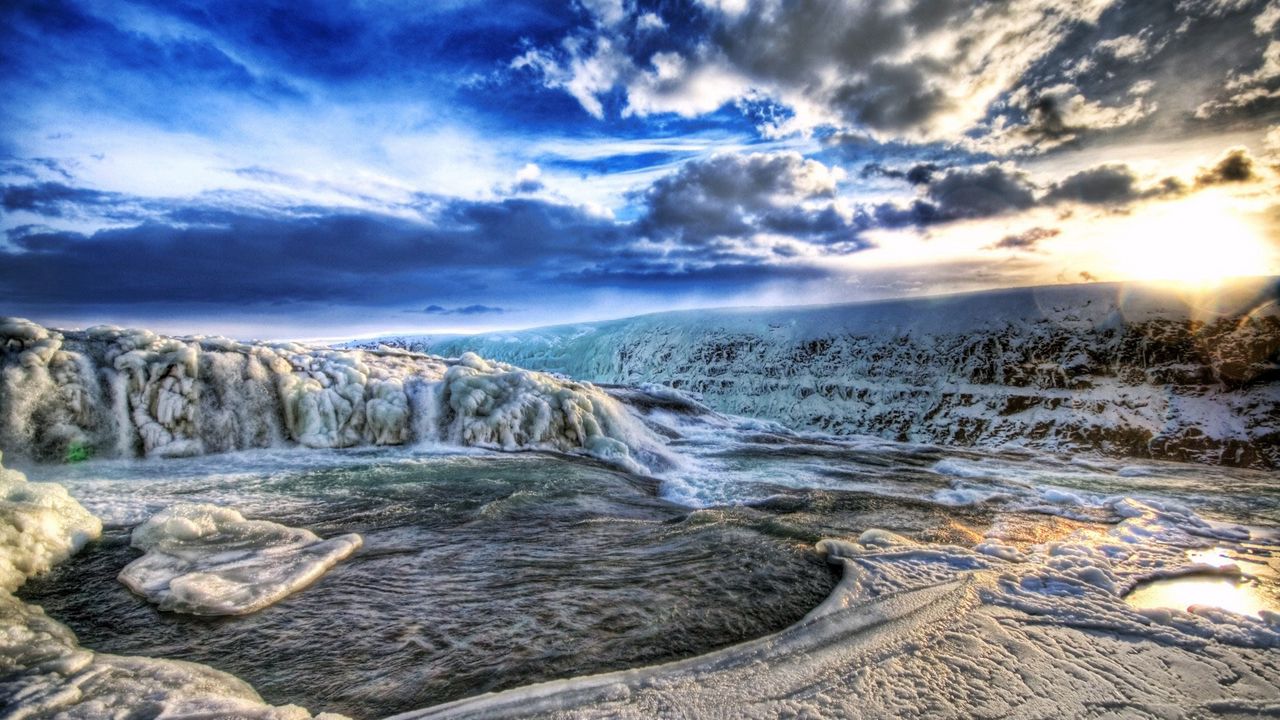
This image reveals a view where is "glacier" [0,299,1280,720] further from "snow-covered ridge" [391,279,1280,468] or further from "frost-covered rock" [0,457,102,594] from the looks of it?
"snow-covered ridge" [391,279,1280,468]

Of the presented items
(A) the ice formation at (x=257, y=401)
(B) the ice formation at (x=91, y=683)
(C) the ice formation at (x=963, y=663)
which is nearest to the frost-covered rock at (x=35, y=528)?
(B) the ice formation at (x=91, y=683)

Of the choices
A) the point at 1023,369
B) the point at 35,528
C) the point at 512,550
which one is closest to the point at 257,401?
the point at 35,528

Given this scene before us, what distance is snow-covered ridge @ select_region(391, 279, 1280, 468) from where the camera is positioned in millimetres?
19953

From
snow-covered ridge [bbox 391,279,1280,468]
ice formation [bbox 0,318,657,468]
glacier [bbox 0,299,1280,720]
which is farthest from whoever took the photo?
snow-covered ridge [bbox 391,279,1280,468]

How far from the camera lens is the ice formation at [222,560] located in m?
3.84

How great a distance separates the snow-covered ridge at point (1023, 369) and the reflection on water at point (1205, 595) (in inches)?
757

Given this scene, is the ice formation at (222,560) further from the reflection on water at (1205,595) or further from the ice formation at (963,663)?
the reflection on water at (1205,595)

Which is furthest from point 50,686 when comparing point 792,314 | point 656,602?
point 792,314

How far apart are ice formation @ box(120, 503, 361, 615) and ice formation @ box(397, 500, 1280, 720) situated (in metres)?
2.42

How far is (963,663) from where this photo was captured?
3070 millimetres

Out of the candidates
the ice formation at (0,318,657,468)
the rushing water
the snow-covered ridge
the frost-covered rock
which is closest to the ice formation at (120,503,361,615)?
the rushing water

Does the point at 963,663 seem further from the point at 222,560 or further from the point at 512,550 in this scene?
the point at 222,560

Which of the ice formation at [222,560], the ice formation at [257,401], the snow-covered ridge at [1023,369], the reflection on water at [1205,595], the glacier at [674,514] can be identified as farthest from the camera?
the snow-covered ridge at [1023,369]

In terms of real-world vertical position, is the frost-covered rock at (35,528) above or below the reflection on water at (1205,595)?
above
